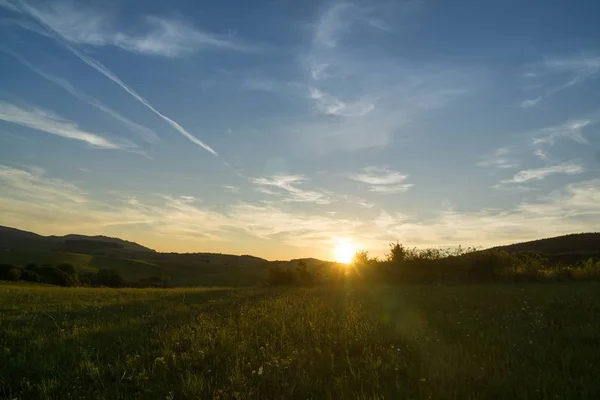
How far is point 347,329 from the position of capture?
839cm

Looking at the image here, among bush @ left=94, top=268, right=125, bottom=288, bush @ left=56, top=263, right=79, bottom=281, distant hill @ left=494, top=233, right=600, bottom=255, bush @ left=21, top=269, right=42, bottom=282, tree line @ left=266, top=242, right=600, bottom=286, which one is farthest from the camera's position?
bush @ left=94, top=268, right=125, bottom=288

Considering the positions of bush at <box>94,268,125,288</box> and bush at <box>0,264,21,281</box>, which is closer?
bush at <box>0,264,21,281</box>

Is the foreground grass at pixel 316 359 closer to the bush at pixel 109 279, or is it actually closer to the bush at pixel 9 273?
the bush at pixel 9 273

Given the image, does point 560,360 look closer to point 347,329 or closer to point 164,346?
point 347,329

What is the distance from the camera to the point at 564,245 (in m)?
62.3

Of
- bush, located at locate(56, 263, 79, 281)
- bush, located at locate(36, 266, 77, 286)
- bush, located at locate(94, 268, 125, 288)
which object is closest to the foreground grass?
bush, located at locate(36, 266, 77, 286)

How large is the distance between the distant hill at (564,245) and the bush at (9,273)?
64238 mm

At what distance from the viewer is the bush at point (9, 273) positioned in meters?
59.0

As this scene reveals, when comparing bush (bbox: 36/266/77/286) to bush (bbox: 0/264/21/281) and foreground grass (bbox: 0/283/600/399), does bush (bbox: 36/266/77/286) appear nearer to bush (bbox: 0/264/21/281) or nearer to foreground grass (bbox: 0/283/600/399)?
bush (bbox: 0/264/21/281)

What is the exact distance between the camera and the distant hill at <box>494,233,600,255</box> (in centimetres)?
5688

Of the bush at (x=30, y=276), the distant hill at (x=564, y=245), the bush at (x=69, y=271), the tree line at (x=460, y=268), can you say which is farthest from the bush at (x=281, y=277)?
the bush at (x=30, y=276)

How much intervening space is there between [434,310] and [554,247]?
2333 inches

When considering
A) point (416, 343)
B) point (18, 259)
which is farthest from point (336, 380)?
point (18, 259)

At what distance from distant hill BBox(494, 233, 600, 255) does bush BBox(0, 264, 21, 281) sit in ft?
211
